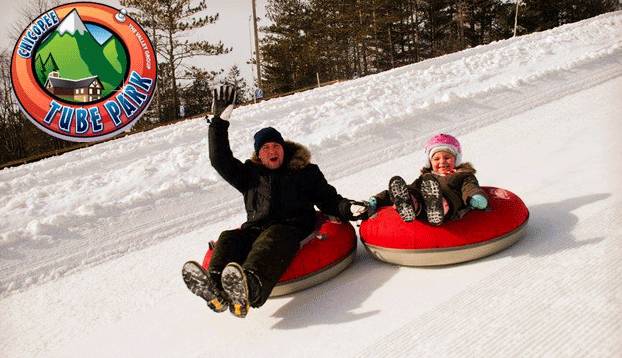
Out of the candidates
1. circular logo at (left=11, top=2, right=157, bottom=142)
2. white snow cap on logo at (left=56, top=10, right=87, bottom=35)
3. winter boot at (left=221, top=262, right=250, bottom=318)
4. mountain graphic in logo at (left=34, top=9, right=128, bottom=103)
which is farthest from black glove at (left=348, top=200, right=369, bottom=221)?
white snow cap on logo at (left=56, top=10, right=87, bottom=35)

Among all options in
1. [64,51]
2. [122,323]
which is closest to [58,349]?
[122,323]

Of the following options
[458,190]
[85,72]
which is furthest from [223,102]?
[85,72]

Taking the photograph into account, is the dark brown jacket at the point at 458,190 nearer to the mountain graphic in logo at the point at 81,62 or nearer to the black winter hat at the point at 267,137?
the black winter hat at the point at 267,137

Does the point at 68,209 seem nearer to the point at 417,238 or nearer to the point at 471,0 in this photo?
the point at 417,238

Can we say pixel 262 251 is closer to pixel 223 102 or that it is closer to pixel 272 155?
pixel 272 155

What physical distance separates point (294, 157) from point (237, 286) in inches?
39.9

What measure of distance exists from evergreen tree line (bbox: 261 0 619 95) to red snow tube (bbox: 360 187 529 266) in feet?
73.0

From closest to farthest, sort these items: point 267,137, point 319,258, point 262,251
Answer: point 262,251
point 319,258
point 267,137

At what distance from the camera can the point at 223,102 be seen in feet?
9.87

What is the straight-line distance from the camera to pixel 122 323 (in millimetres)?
2947

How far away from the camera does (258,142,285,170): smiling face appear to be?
304 cm

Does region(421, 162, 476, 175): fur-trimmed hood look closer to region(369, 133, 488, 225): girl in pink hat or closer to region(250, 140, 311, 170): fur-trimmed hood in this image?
region(369, 133, 488, 225): girl in pink hat

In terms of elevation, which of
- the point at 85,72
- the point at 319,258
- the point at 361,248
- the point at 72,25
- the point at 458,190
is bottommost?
the point at 361,248

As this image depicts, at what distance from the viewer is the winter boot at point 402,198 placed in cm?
264
